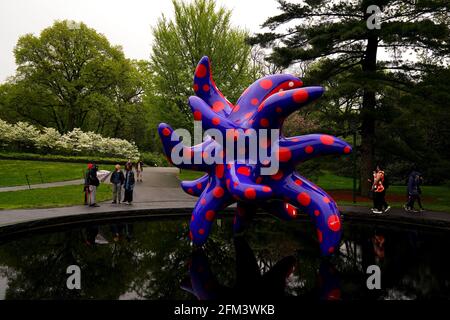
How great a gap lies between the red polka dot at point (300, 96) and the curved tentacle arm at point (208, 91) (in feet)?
6.40

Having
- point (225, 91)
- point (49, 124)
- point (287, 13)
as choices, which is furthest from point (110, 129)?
point (287, 13)

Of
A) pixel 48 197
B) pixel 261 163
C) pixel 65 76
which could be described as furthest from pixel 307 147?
pixel 65 76

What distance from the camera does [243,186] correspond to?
6809mm

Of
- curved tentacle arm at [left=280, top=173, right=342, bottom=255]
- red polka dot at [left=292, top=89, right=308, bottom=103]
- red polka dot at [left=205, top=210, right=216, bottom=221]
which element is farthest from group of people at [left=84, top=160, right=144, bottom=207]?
red polka dot at [left=292, top=89, right=308, bottom=103]

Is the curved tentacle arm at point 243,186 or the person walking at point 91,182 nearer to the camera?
the curved tentacle arm at point 243,186

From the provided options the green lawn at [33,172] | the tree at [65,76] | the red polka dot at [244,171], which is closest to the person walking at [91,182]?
the red polka dot at [244,171]

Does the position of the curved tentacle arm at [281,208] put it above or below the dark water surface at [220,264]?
above

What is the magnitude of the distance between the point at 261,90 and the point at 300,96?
1.39m

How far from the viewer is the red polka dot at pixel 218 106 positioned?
852 cm

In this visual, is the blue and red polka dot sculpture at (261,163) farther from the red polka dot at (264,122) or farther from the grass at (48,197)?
the grass at (48,197)

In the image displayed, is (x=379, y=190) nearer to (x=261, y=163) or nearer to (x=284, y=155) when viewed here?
(x=284, y=155)

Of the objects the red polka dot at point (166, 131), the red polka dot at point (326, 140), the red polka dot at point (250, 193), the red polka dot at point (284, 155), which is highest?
the red polka dot at point (166, 131)
